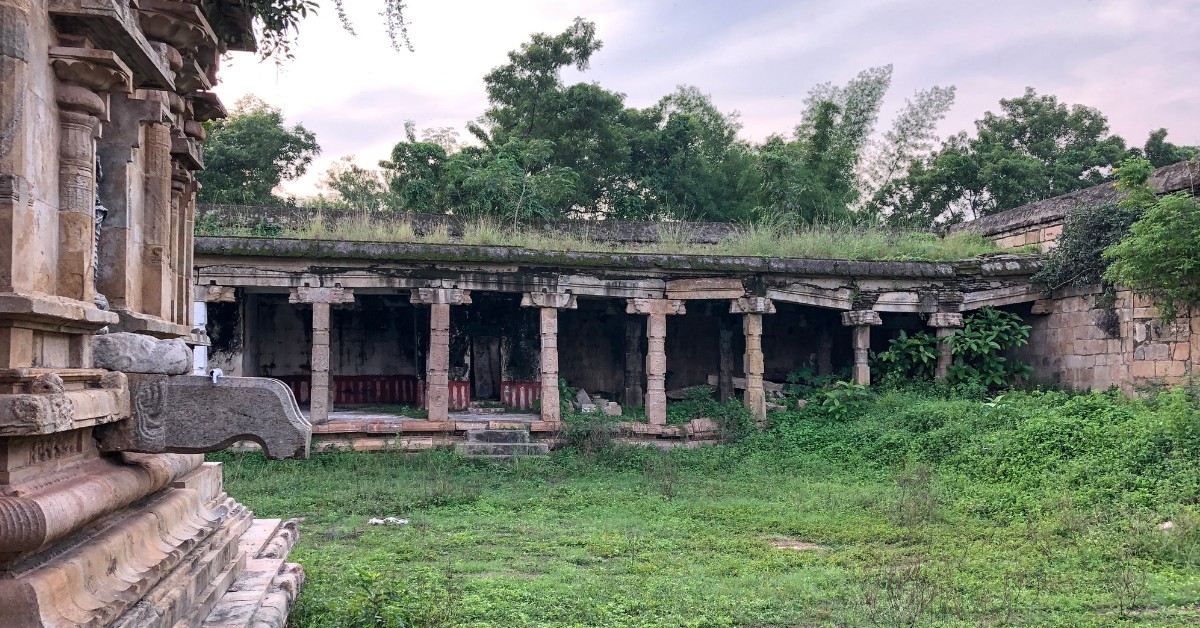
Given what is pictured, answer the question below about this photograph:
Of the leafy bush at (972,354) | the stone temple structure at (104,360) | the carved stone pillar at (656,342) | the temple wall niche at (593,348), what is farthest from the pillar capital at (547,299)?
the stone temple structure at (104,360)

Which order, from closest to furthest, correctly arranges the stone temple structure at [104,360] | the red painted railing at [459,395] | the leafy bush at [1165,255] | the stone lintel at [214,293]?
the stone temple structure at [104,360] < the leafy bush at [1165,255] < the stone lintel at [214,293] < the red painted railing at [459,395]

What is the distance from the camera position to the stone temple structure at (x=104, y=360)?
3197 mm

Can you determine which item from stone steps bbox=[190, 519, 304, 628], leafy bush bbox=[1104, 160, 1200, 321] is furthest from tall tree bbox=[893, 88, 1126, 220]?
stone steps bbox=[190, 519, 304, 628]

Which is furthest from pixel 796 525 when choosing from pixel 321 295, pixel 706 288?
pixel 321 295

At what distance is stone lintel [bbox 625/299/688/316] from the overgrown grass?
863mm

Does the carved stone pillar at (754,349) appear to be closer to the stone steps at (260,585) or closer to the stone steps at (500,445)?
the stone steps at (500,445)

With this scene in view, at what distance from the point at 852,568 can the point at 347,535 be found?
4.86 metres

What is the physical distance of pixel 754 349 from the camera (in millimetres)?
15227

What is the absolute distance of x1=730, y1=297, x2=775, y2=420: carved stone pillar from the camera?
15.1 metres

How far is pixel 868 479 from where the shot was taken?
11.8 meters

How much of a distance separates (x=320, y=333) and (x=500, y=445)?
3.40m

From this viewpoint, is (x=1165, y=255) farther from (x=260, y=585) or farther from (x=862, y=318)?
(x=260, y=585)

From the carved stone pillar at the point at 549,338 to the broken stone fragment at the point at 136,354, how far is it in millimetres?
10300

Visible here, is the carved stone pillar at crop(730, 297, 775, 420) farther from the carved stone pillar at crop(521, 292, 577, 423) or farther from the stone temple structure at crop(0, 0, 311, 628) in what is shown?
the stone temple structure at crop(0, 0, 311, 628)
